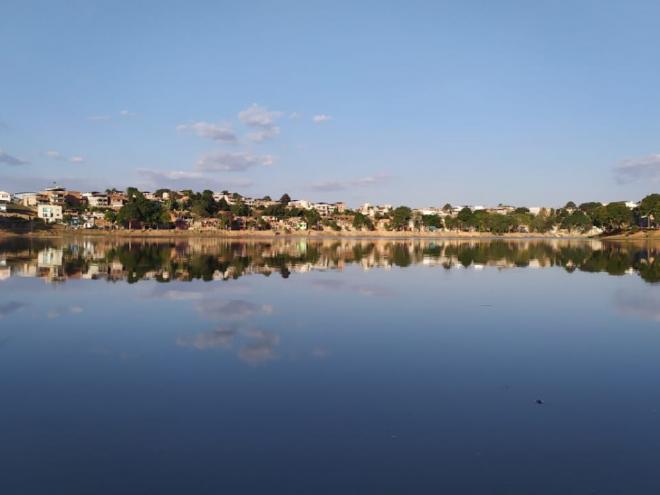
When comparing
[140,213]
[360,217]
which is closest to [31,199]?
[140,213]

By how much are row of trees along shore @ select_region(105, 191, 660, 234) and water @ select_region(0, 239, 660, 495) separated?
3782 inches

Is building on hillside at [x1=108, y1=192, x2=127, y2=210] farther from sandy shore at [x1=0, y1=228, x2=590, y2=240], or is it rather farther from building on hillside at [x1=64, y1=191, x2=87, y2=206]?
sandy shore at [x1=0, y1=228, x2=590, y2=240]

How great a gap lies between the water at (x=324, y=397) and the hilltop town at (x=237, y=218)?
315 feet

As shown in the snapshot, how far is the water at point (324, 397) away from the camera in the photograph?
5.77 meters

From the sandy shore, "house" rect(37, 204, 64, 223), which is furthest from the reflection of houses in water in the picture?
"house" rect(37, 204, 64, 223)

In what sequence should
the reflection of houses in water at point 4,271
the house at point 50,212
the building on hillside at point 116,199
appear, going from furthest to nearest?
the building on hillside at point 116,199, the house at point 50,212, the reflection of houses in water at point 4,271

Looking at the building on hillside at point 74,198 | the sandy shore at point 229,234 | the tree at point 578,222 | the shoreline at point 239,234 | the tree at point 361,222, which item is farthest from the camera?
the tree at point 578,222

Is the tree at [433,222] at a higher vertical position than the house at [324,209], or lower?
lower

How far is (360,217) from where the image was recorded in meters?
137

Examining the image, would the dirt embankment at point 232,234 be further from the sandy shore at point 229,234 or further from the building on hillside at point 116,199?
the building on hillside at point 116,199

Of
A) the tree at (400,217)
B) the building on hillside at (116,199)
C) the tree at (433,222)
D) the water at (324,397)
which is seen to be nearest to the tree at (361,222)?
the tree at (400,217)

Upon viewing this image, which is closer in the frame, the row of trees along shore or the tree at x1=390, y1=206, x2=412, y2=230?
the row of trees along shore

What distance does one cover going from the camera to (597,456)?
20.7 ft

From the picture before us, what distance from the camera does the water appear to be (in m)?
5.77
